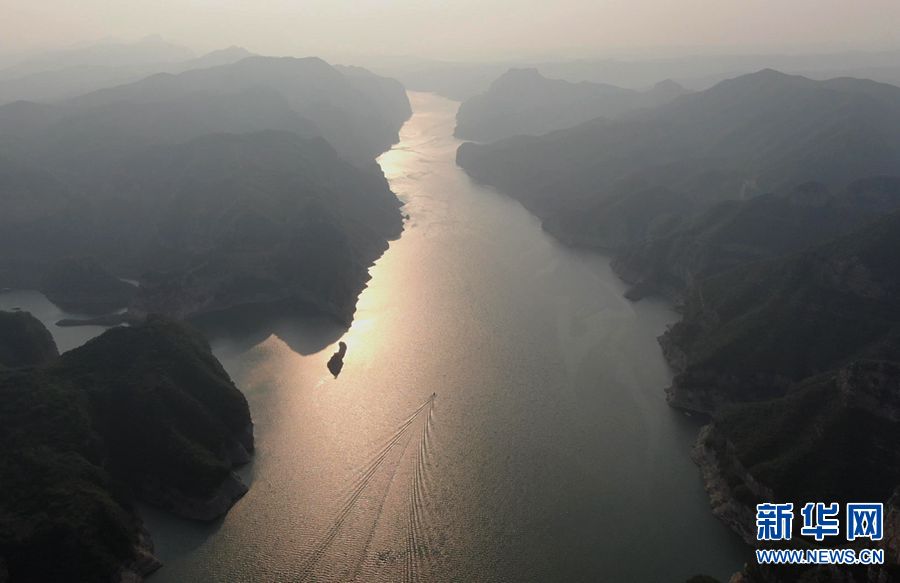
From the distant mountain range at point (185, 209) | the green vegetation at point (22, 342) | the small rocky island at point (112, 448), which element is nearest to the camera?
the small rocky island at point (112, 448)

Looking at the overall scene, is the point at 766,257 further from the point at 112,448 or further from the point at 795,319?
the point at 112,448

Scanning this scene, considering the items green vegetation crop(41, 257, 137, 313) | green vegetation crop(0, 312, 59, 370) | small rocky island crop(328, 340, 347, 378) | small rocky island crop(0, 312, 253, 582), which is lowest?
green vegetation crop(41, 257, 137, 313)

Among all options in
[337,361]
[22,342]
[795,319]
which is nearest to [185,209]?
[22,342]

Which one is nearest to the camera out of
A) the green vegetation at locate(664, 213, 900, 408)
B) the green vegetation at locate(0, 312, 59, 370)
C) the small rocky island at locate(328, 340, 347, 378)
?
the green vegetation at locate(664, 213, 900, 408)

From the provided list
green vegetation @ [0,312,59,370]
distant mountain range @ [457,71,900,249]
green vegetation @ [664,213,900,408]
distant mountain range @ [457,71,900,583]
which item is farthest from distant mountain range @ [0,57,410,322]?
green vegetation @ [664,213,900,408]

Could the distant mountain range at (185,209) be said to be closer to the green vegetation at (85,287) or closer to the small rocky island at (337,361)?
the green vegetation at (85,287)

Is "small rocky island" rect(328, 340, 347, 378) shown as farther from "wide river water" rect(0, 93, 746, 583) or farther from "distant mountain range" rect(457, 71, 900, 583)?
"distant mountain range" rect(457, 71, 900, 583)

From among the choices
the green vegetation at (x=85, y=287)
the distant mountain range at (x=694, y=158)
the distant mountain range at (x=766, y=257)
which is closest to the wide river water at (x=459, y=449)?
the green vegetation at (x=85, y=287)
